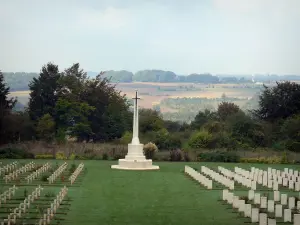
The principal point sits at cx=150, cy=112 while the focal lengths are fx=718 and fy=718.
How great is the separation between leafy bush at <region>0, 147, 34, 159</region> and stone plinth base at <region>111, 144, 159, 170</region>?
9584 millimetres

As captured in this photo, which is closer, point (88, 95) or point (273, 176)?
point (273, 176)

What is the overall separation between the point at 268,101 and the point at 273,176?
38.1 metres

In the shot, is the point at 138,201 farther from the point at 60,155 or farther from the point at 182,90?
the point at 182,90

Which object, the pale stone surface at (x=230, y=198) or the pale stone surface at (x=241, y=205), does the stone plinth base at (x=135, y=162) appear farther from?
the pale stone surface at (x=241, y=205)

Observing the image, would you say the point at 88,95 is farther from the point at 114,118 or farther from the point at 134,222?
the point at 134,222

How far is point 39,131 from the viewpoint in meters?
68.5

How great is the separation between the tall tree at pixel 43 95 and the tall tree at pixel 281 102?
21.9 metres

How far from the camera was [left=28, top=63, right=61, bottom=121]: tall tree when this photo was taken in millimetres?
73000

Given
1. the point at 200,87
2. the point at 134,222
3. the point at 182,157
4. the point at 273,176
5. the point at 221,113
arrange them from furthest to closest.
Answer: the point at 200,87 < the point at 221,113 < the point at 182,157 < the point at 273,176 < the point at 134,222

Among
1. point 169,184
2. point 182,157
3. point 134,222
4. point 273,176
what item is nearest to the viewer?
point 134,222

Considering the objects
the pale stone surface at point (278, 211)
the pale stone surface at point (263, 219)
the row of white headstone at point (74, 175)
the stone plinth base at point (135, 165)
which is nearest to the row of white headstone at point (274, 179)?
the stone plinth base at point (135, 165)

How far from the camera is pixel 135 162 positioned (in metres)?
45.1

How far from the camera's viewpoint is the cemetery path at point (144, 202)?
23.2m

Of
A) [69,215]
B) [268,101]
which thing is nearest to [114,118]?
[268,101]
